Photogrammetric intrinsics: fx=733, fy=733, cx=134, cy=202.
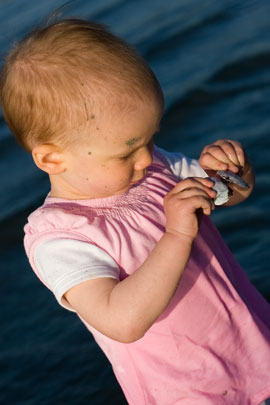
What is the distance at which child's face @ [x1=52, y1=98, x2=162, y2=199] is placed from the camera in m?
1.90

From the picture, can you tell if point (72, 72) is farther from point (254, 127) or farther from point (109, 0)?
point (109, 0)

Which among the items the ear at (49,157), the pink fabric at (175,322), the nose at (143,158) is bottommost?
the pink fabric at (175,322)

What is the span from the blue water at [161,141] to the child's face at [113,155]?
0.50 m

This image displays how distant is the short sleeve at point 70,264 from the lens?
188 cm

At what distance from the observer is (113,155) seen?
1.94 m

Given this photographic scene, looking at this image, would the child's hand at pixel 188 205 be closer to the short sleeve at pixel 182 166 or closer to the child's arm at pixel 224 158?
the child's arm at pixel 224 158

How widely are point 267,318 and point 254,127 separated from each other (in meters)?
2.16

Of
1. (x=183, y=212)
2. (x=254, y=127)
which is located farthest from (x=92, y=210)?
(x=254, y=127)

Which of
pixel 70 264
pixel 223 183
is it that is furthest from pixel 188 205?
pixel 70 264

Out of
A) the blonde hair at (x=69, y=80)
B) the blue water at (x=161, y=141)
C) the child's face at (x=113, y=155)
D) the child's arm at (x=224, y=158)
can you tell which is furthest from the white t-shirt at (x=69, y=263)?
the blue water at (x=161, y=141)

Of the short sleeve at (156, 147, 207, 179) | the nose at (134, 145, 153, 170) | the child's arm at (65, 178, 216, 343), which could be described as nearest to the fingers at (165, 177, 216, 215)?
the child's arm at (65, 178, 216, 343)

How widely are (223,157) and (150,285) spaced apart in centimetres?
51

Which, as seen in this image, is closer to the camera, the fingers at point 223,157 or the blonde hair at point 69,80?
the blonde hair at point 69,80

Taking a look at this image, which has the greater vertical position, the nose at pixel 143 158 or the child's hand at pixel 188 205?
the nose at pixel 143 158
